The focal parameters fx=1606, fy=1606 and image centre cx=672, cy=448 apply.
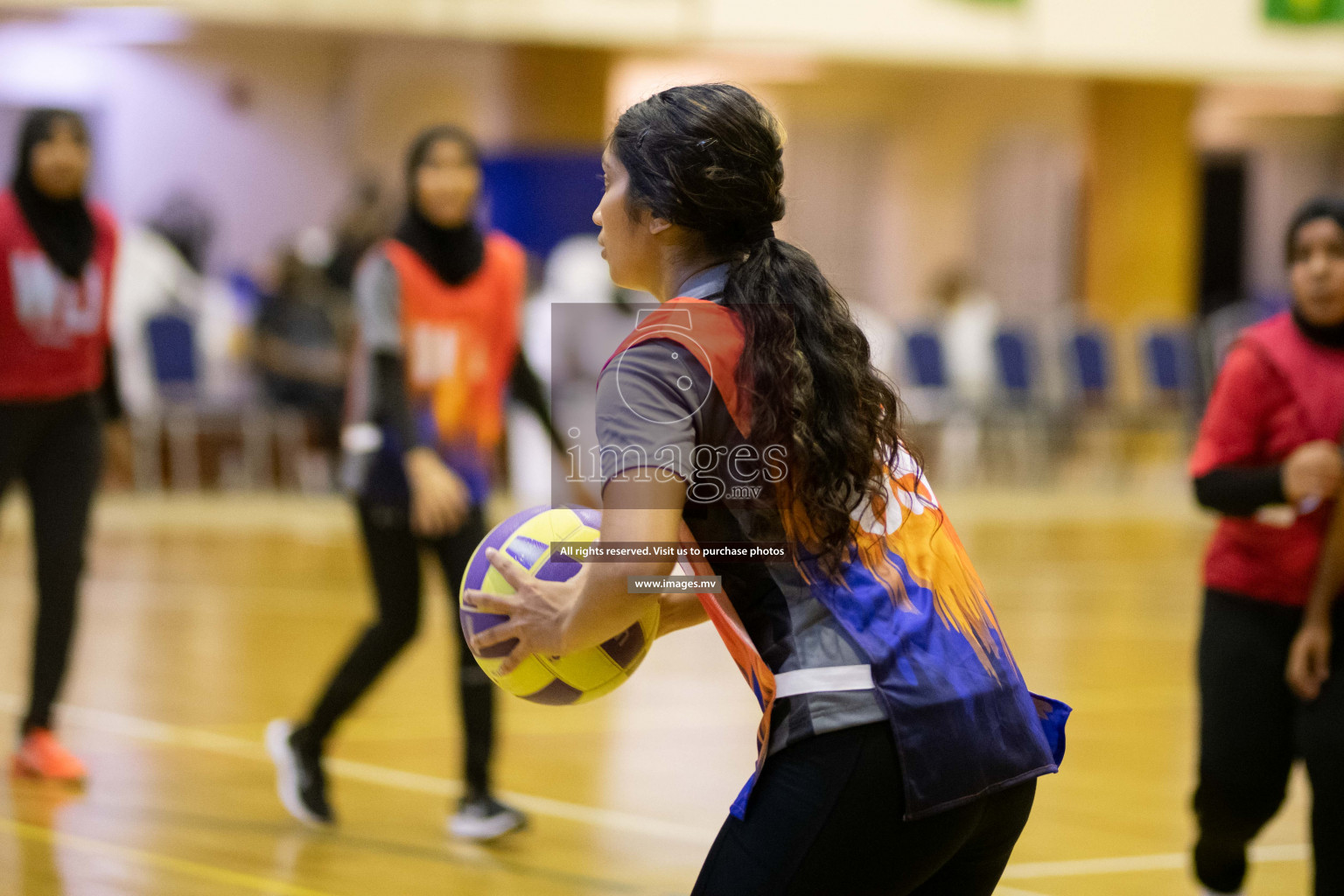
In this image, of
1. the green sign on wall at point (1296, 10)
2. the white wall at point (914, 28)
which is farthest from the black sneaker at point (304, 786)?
the green sign on wall at point (1296, 10)

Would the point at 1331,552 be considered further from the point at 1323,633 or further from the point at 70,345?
the point at 70,345

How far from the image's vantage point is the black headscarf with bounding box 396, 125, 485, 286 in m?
4.48

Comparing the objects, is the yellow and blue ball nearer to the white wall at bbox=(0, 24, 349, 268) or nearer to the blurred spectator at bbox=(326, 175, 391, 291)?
the blurred spectator at bbox=(326, 175, 391, 291)

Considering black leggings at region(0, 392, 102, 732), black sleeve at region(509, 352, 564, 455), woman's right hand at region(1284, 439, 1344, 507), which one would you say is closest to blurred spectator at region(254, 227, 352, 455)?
black leggings at region(0, 392, 102, 732)

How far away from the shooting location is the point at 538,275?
1405 centimetres

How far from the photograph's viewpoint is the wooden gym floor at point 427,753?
13.4 feet

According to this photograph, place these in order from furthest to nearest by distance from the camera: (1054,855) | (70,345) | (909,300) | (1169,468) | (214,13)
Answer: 1. (909,300)
2. (1169,468)
3. (214,13)
4. (70,345)
5. (1054,855)

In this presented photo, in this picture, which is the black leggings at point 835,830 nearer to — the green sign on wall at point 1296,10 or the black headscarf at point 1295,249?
the black headscarf at point 1295,249

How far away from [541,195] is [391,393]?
10181 mm

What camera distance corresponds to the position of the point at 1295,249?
349 cm

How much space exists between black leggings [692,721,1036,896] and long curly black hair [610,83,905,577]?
22 centimetres

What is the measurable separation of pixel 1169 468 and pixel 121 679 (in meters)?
12.2

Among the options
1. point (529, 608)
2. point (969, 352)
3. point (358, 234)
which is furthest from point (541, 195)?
point (529, 608)

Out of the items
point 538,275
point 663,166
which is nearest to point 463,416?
point 663,166
